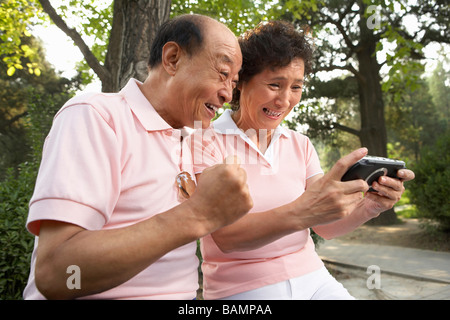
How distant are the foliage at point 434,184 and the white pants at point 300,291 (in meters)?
7.17

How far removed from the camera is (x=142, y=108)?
1575 millimetres

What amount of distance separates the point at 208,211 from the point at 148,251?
0.21m

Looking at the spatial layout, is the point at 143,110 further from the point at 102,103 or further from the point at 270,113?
the point at 270,113

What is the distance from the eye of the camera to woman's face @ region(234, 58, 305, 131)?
2123 mm

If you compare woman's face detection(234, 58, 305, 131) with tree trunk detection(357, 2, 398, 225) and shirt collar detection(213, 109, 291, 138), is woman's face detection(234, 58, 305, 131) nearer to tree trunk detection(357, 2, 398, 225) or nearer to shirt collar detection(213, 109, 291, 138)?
shirt collar detection(213, 109, 291, 138)

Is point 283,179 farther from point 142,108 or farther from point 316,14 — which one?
point 316,14

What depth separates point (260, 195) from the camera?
78.2 inches

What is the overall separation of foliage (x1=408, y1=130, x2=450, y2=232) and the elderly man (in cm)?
784

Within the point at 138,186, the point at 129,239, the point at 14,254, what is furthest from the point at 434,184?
the point at 129,239

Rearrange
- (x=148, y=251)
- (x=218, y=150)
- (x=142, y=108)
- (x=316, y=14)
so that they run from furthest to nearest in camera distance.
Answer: (x=316, y=14), (x=218, y=150), (x=142, y=108), (x=148, y=251)

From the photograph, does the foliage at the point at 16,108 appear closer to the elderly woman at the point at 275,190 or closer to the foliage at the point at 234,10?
the foliage at the point at 234,10

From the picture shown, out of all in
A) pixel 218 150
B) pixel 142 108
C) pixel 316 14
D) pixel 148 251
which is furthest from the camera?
pixel 316 14

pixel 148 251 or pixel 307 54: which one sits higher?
pixel 307 54

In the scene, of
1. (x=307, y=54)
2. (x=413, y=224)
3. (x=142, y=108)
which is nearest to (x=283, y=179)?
(x=307, y=54)
